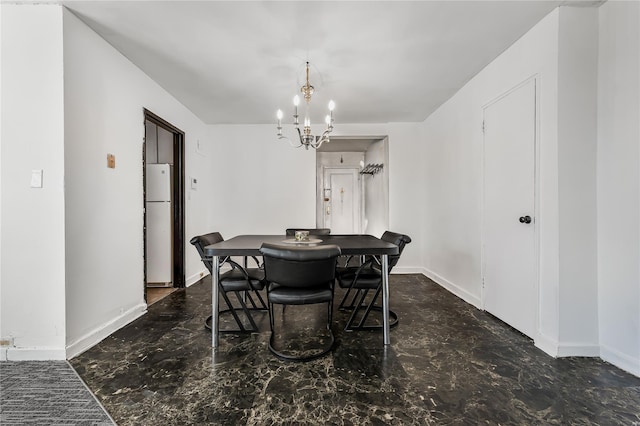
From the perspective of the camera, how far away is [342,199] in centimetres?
668

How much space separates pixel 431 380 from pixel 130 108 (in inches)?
135

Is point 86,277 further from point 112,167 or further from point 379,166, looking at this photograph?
point 379,166

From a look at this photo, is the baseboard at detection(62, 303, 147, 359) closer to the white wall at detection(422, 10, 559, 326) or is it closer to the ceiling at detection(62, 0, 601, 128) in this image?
the ceiling at detection(62, 0, 601, 128)

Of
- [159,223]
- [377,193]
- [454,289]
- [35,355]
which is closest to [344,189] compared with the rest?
[377,193]

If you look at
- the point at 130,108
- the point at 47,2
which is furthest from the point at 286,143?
the point at 47,2

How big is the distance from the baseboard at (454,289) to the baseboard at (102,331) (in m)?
3.53

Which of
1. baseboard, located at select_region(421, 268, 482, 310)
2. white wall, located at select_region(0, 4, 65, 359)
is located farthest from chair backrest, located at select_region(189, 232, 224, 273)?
baseboard, located at select_region(421, 268, 482, 310)

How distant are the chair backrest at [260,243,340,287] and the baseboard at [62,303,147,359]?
151cm

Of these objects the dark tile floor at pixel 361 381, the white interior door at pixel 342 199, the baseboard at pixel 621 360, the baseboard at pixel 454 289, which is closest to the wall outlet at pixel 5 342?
the dark tile floor at pixel 361 381

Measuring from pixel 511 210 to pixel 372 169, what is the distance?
3391 millimetres

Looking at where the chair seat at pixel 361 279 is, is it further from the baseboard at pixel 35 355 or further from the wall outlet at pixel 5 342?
the wall outlet at pixel 5 342

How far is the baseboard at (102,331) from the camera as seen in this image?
76.3 inches

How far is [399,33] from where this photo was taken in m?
2.15

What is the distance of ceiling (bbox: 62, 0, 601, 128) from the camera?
1900mm
